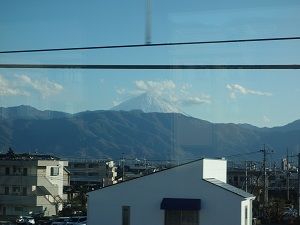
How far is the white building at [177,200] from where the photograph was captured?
704cm

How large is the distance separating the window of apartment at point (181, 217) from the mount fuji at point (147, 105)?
8.09 feet

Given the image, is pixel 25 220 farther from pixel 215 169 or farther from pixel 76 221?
pixel 215 169

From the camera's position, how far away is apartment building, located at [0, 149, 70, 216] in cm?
633

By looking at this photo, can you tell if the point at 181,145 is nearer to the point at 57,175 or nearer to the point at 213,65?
the point at 213,65

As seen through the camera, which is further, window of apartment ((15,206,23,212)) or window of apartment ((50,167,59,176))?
window of apartment ((50,167,59,176))

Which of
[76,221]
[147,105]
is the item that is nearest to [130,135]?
[147,105]

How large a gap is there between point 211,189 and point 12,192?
2680 millimetres

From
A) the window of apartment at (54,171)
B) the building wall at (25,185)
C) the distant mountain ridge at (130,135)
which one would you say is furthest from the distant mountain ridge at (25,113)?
the window of apartment at (54,171)

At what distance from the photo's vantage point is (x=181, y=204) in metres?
7.61

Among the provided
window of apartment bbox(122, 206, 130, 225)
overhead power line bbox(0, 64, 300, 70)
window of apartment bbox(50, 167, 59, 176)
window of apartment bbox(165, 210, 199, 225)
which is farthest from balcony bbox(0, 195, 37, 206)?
overhead power line bbox(0, 64, 300, 70)

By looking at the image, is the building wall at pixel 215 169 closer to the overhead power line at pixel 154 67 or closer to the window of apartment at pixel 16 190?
the window of apartment at pixel 16 190

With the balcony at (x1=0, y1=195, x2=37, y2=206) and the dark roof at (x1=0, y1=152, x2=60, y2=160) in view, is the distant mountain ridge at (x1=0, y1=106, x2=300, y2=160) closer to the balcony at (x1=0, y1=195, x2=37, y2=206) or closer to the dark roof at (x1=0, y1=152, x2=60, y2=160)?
the dark roof at (x1=0, y1=152, x2=60, y2=160)

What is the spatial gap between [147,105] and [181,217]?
8.87ft

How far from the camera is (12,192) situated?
266 inches
